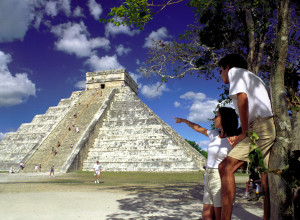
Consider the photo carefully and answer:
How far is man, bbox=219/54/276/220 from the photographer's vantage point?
212cm

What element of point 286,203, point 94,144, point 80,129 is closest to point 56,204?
point 286,203

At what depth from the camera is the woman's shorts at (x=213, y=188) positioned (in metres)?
2.80

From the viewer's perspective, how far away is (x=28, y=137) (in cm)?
2748

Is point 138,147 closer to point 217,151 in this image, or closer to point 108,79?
point 108,79

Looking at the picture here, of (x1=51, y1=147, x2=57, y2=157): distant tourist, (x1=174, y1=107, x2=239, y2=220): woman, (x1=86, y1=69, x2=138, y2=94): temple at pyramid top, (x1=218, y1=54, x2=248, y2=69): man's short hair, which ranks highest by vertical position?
(x1=86, y1=69, x2=138, y2=94): temple at pyramid top

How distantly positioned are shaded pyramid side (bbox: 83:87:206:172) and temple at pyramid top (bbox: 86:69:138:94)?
829 centimetres

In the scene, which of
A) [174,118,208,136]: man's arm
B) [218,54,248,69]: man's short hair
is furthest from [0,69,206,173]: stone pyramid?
[218,54,248,69]: man's short hair

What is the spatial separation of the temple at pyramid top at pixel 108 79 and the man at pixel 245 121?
32715 mm

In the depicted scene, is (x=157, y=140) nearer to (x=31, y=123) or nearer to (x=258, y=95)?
(x=31, y=123)

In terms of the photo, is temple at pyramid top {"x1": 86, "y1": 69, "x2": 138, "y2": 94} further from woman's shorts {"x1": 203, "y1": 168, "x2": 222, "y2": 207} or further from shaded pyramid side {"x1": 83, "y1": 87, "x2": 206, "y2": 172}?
woman's shorts {"x1": 203, "y1": 168, "x2": 222, "y2": 207}

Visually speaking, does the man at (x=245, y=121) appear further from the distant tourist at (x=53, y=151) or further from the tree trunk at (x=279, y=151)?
the distant tourist at (x=53, y=151)

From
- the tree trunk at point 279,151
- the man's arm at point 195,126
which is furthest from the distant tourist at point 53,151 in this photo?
the tree trunk at point 279,151

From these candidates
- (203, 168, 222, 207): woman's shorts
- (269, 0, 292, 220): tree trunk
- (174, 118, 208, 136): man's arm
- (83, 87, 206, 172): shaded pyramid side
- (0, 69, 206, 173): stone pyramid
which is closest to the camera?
(269, 0, 292, 220): tree trunk

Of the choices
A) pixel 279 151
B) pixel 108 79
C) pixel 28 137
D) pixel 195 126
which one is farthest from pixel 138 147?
pixel 279 151
